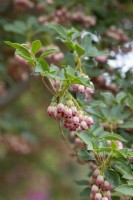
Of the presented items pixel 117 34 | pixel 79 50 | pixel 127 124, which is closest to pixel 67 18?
pixel 117 34

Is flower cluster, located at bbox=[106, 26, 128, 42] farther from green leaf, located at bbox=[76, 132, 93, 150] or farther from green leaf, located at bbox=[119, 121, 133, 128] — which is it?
green leaf, located at bbox=[76, 132, 93, 150]

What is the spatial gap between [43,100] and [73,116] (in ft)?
11.1

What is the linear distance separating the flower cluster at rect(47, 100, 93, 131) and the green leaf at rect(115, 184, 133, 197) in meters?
0.20

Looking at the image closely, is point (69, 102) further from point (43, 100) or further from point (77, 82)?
point (43, 100)

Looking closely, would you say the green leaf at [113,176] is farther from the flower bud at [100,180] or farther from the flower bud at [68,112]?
the flower bud at [68,112]

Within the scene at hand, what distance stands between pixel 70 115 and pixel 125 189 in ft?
0.86

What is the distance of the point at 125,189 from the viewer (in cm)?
131

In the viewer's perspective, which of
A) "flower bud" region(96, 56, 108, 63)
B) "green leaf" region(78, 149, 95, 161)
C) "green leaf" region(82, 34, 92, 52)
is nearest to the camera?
"green leaf" region(78, 149, 95, 161)

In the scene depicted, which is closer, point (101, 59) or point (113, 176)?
point (113, 176)

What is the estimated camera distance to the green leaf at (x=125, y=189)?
1295 millimetres

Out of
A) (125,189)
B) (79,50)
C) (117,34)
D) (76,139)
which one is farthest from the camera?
(117,34)

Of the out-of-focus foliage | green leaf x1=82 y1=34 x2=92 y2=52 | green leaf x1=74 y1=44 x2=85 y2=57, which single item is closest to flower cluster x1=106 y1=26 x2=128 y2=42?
the out-of-focus foliage

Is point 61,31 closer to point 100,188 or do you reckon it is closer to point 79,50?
point 79,50

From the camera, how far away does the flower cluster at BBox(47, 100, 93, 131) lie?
1352 mm
